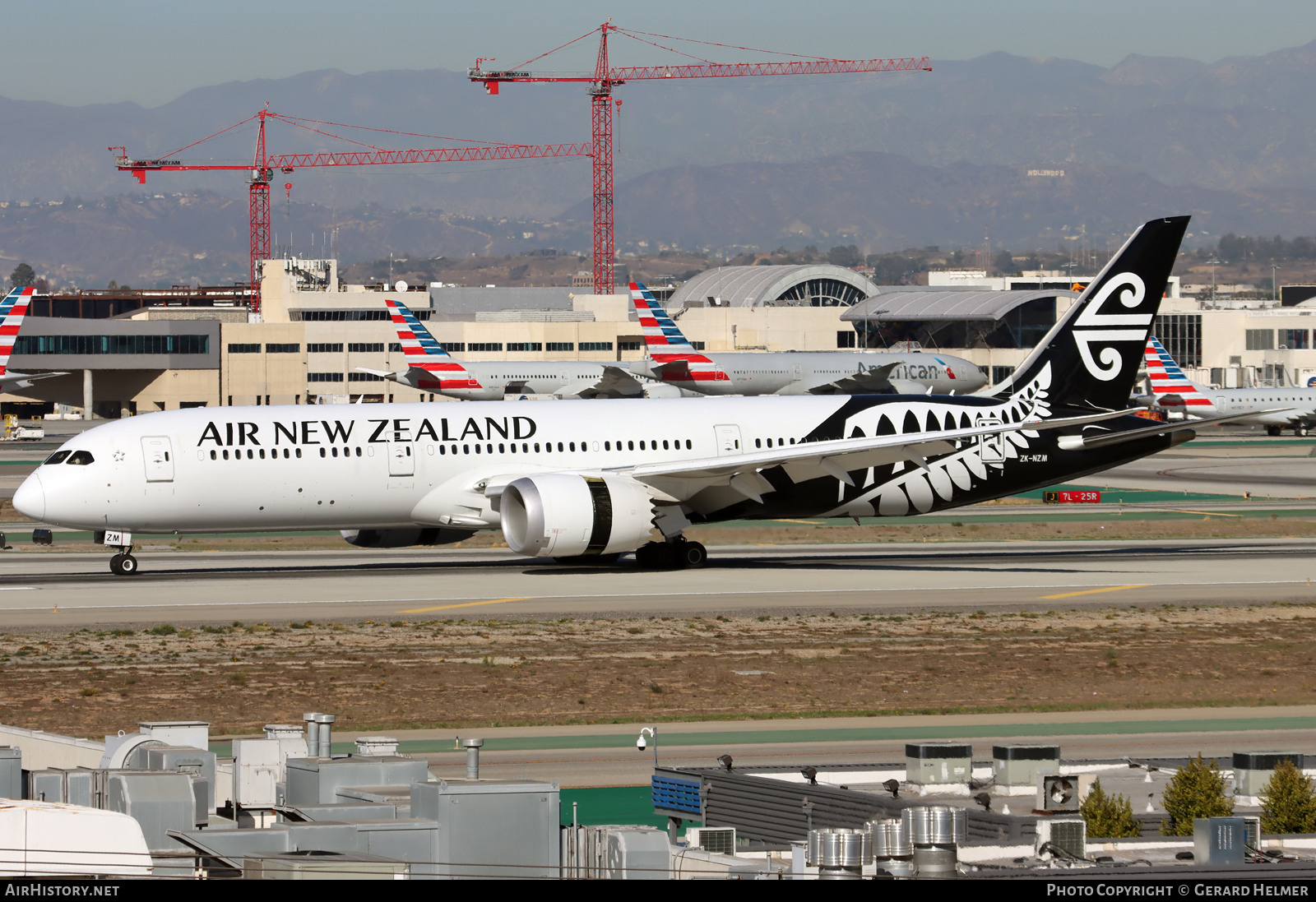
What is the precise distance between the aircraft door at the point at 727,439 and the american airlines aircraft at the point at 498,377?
72.2 meters

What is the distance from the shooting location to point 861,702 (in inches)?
1201

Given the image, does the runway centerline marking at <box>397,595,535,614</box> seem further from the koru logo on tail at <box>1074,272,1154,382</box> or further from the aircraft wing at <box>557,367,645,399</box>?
the aircraft wing at <box>557,367,645,399</box>

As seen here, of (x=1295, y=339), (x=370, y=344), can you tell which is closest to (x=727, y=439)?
(x=370, y=344)

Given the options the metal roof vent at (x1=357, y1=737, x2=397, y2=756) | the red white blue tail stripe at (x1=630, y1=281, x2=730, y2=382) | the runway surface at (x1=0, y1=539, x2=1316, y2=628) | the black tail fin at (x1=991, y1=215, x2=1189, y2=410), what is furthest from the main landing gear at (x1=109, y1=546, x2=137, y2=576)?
the red white blue tail stripe at (x1=630, y1=281, x2=730, y2=382)

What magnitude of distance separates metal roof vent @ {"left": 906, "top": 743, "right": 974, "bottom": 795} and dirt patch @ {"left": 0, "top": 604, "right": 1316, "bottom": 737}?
777cm

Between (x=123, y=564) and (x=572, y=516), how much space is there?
42.8 ft

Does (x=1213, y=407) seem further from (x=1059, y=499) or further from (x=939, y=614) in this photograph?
(x=939, y=614)

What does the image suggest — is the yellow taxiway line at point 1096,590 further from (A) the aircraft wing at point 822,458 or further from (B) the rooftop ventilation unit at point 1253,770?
(B) the rooftop ventilation unit at point 1253,770

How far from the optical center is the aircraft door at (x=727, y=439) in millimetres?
47562

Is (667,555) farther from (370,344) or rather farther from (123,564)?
(370,344)

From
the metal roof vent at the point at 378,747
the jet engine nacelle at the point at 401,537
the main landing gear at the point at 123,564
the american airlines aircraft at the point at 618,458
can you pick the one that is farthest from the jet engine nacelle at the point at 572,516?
the metal roof vent at the point at 378,747

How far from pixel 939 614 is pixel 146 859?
2799 cm

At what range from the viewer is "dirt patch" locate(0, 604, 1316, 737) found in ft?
97.0

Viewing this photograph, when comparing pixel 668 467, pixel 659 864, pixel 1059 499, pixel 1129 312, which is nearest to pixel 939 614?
pixel 668 467
